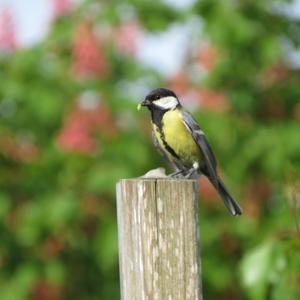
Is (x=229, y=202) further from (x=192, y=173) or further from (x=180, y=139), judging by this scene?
(x=180, y=139)

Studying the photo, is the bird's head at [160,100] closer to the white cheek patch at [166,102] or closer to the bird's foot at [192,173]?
the white cheek patch at [166,102]

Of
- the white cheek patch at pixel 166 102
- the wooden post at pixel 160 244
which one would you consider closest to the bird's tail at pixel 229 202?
the white cheek patch at pixel 166 102

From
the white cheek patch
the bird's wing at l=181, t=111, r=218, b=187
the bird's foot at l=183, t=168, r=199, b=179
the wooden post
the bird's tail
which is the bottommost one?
the wooden post

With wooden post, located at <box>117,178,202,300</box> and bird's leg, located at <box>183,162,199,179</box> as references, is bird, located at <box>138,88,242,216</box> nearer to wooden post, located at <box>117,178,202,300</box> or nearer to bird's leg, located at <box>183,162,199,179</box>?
bird's leg, located at <box>183,162,199,179</box>

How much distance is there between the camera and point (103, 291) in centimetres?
866

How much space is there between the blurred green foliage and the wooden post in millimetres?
4606

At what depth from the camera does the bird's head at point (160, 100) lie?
16.1 ft

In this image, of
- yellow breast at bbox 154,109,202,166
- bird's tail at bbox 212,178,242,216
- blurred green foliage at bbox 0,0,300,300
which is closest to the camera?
bird's tail at bbox 212,178,242,216

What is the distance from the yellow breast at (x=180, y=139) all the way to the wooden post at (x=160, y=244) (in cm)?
181

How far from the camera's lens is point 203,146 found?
4914 millimetres

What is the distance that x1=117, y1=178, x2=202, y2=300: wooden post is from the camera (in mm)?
3100

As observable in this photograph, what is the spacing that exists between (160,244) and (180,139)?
1.89 m

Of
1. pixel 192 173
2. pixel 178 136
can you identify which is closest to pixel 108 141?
pixel 178 136

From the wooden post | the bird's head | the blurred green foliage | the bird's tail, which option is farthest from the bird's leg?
the blurred green foliage
